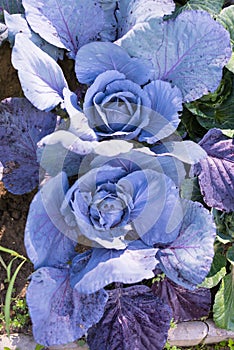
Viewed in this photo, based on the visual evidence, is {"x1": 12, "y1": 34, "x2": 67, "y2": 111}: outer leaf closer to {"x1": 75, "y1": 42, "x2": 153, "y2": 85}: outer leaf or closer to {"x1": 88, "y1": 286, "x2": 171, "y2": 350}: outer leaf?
{"x1": 75, "y1": 42, "x2": 153, "y2": 85}: outer leaf

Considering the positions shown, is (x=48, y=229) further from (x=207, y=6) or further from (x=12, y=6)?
(x=207, y=6)

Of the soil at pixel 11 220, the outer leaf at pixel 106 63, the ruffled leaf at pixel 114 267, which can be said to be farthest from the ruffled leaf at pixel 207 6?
the ruffled leaf at pixel 114 267

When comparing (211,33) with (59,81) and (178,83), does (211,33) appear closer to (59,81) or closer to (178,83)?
(178,83)

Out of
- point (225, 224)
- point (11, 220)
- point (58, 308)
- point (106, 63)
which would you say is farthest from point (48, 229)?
point (225, 224)

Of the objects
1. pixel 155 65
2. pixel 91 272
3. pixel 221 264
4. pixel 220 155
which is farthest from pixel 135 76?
pixel 221 264

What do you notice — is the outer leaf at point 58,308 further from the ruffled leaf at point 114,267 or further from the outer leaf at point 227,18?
the outer leaf at point 227,18

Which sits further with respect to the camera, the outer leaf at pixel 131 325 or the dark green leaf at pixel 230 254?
the dark green leaf at pixel 230 254
